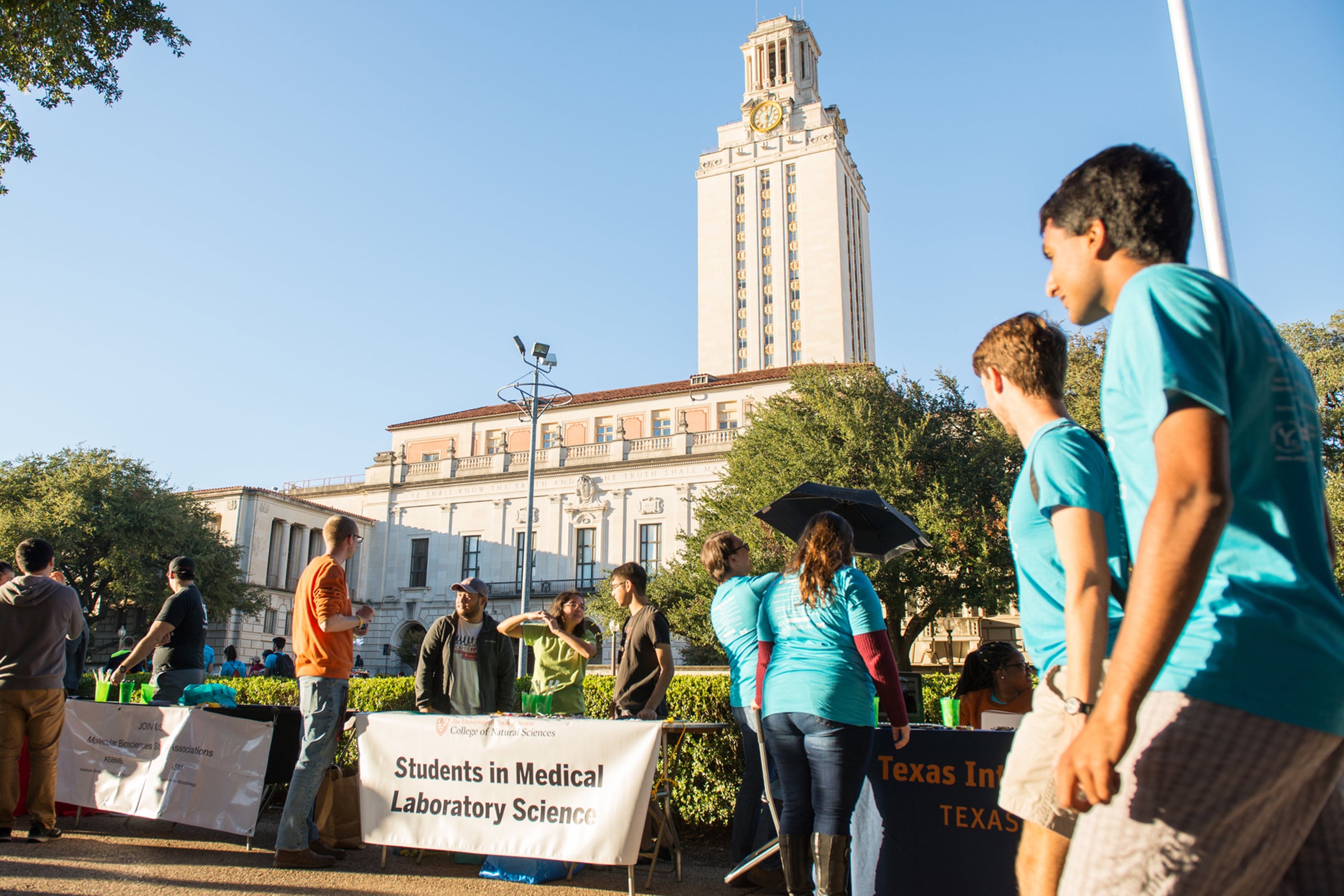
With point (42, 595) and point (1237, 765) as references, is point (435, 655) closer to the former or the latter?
point (42, 595)

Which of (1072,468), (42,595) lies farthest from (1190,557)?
(42,595)

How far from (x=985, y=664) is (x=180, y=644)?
235 inches

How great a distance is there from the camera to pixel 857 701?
12.2 ft

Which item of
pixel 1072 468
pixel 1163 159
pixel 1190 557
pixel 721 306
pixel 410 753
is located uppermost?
pixel 721 306

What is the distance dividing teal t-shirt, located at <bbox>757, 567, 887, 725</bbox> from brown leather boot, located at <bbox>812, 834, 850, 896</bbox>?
475 mm

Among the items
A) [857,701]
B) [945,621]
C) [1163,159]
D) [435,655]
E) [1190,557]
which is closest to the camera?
[1190,557]

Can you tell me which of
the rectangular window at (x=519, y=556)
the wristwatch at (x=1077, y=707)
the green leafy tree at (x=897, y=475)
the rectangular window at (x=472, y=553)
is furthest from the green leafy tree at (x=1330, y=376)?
the rectangular window at (x=472, y=553)

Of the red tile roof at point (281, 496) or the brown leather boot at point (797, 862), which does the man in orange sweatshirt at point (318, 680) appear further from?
the red tile roof at point (281, 496)

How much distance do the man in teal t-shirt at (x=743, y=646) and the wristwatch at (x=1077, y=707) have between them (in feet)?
10.3

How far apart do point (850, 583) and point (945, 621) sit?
1417 inches

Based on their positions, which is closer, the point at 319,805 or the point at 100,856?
the point at 100,856

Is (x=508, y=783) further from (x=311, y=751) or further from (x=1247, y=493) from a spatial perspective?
(x=1247, y=493)

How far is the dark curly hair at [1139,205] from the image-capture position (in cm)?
168

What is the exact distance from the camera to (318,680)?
5.44 m
